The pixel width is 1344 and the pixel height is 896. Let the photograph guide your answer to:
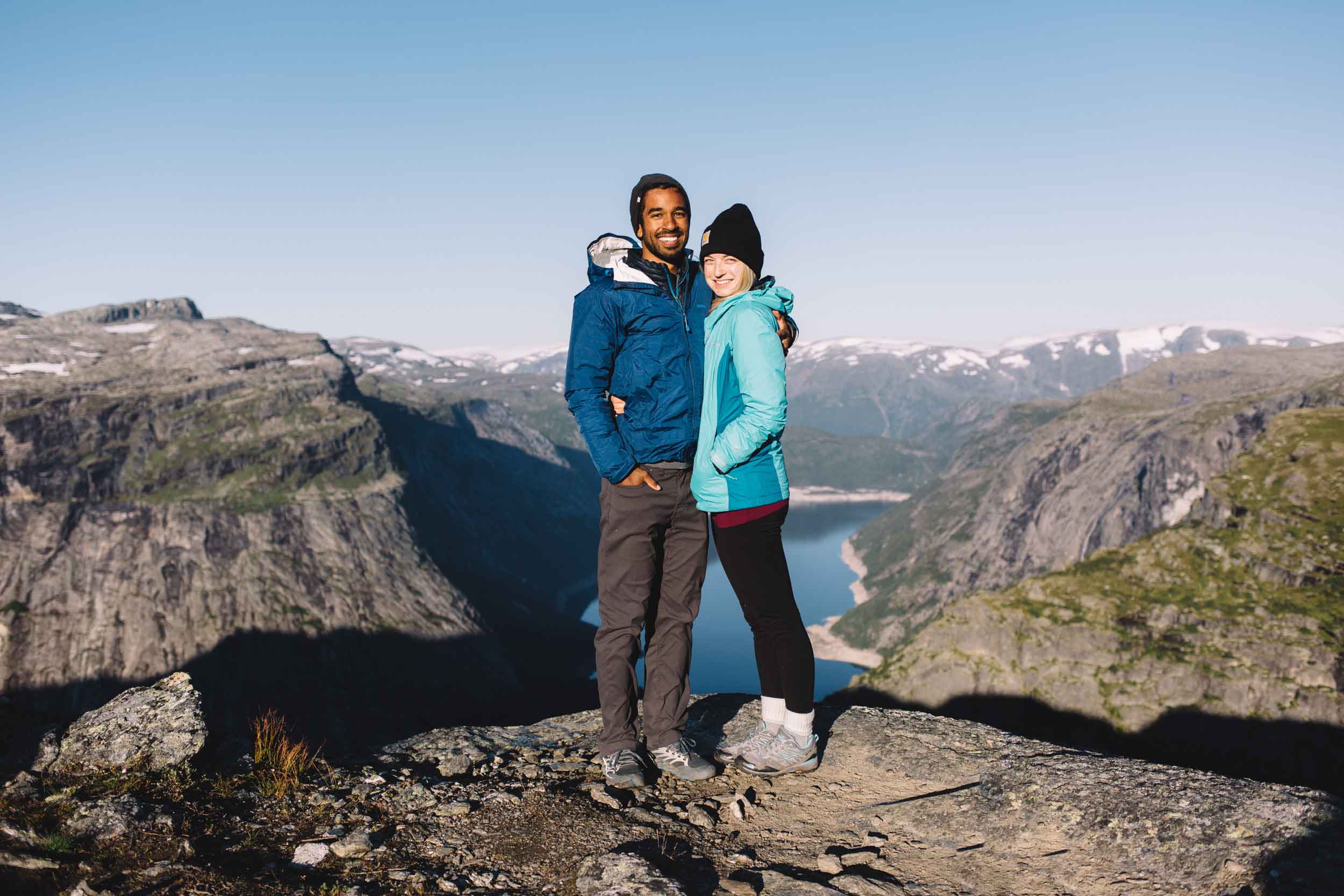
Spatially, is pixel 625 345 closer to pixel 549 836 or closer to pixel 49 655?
pixel 549 836

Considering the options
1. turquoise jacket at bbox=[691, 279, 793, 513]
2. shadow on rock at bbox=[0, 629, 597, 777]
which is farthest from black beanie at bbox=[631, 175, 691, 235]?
shadow on rock at bbox=[0, 629, 597, 777]

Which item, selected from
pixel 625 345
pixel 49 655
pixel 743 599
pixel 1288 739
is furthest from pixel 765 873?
pixel 49 655

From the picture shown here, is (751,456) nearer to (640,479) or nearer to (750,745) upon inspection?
(640,479)

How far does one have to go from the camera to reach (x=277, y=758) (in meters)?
7.92

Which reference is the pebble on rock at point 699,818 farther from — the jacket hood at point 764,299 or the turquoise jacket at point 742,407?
the jacket hood at point 764,299

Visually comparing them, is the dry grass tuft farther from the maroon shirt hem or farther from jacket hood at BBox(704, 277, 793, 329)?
jacket hood at BBox(704, 277, 793, 329)

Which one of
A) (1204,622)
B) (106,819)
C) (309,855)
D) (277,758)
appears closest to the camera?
(309,855)

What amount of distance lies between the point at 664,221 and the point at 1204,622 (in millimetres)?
78214

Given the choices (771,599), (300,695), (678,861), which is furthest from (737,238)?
(300,695)

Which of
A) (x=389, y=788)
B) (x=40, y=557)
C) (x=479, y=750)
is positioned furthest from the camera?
(x=40, y=557)

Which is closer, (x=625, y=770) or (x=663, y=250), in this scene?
(x=625, y=770)

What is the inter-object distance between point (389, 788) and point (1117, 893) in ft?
21.1

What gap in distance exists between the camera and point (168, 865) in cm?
577

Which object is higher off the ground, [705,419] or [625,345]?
[625,345]
